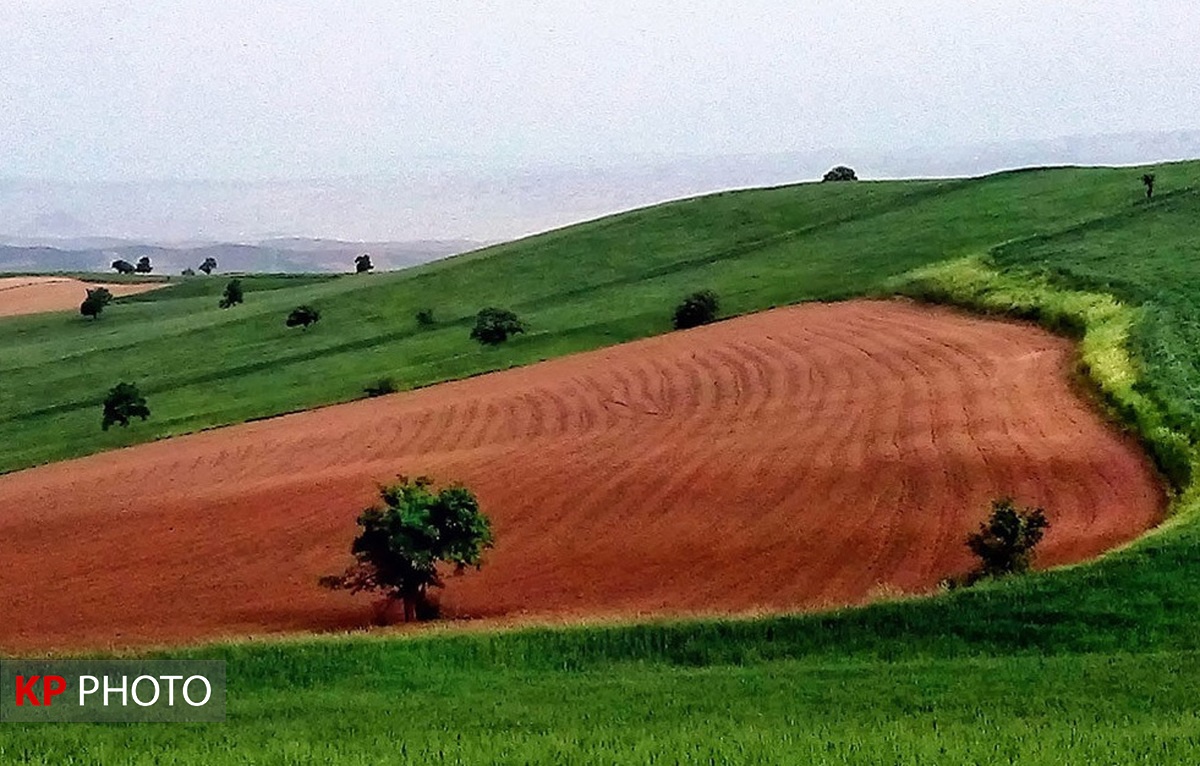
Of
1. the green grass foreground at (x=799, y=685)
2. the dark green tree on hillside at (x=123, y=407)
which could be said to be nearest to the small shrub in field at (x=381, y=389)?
the dark green tree on hillside at (x=123, y=407)

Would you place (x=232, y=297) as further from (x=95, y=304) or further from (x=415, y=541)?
(x=415, y=541)

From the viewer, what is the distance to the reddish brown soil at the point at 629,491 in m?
26.1

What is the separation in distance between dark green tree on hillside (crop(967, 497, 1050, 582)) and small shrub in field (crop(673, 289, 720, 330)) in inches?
1462

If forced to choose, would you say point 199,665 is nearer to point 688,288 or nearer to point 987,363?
point 987,363

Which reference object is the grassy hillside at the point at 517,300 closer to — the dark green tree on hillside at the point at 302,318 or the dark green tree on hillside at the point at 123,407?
the dark green tree on hillside at the point at 123,407

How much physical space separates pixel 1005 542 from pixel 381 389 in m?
34.6

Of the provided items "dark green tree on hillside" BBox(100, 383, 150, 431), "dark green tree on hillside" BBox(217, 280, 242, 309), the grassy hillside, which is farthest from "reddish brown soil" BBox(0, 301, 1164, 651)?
"dark green tree on hillside" BBox(217, 280, 242, 309)

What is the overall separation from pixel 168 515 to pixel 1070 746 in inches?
1087

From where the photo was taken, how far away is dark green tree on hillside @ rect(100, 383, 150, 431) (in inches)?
2060

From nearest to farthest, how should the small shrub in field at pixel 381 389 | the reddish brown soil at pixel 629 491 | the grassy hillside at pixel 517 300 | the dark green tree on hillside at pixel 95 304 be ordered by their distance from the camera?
the reddish brown soil at pixel 629 491
the small shrub in field at pixel 381 389
the grassy hillside at pixel 517 300
the dark green tree on hillside at pixel 95 304

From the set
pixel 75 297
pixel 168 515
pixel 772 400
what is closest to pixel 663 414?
pixel 772 400

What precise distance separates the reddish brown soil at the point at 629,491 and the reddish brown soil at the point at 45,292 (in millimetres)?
59103

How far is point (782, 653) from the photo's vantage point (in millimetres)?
Result: 18641

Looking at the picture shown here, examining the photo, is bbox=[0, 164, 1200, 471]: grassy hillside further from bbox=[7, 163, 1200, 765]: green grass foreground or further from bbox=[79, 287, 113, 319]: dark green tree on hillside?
bbox=[7, 163, 1200, 765]: green grass foreground
